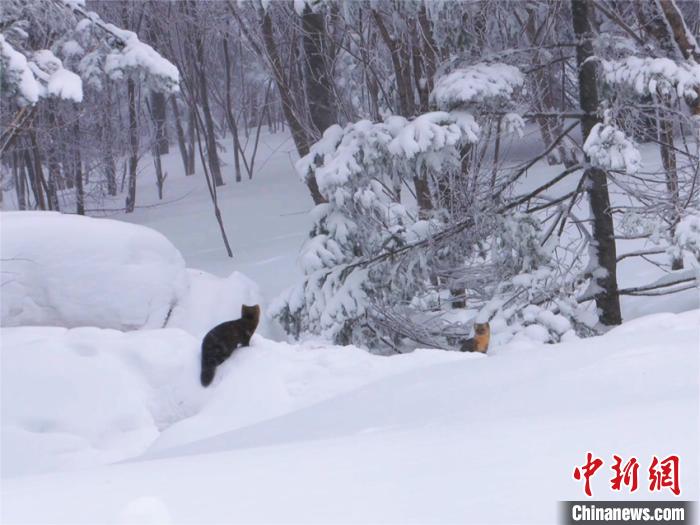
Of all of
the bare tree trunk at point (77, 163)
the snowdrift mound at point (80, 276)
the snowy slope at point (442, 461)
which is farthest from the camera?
the bare tree trunk at point (77, 163)

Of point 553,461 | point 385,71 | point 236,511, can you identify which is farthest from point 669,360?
point 385,71

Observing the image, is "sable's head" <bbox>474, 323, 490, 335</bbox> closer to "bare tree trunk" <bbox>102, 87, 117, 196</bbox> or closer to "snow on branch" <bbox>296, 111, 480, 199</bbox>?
"snow on branch" <bbox>296, 111, 480, 199</bbox>

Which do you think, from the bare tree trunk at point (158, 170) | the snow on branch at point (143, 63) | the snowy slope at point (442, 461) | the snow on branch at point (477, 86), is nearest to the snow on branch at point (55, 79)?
the snow on branch at point (143, 63)

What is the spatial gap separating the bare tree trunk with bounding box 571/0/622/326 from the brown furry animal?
1463 mm

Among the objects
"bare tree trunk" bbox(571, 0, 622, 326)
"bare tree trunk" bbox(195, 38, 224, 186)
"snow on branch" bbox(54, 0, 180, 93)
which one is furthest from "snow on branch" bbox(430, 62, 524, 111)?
"bare tree trunk" bbox(195, 38, 224, 186)

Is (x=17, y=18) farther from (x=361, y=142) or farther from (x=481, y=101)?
(x=481, y=101)

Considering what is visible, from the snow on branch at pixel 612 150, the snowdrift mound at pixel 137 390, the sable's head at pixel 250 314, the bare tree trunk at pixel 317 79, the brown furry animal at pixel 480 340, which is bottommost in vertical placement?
the brown furry animal at pixel 480 340

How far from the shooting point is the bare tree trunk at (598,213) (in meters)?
8.09

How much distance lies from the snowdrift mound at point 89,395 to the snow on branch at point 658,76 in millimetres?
4845

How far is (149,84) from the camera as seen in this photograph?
379 inches

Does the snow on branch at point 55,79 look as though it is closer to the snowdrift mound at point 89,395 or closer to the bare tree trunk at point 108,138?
the snowdrift mound at point 89,395

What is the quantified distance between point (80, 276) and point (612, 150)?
7279 millimetres

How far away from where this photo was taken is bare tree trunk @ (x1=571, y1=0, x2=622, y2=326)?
8.09 meters

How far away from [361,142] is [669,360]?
462 centimetres
